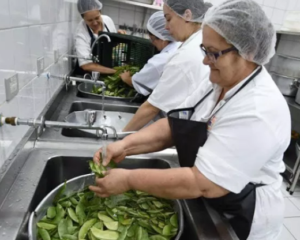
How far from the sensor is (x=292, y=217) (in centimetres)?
219

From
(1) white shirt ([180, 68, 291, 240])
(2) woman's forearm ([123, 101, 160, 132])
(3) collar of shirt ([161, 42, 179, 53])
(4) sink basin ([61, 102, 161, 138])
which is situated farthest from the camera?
(3) collar of shirt ([161, 42, 179, 53])

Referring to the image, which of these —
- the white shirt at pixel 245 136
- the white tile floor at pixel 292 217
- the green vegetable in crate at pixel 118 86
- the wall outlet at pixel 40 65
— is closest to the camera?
the white shirt at pixel 245 136

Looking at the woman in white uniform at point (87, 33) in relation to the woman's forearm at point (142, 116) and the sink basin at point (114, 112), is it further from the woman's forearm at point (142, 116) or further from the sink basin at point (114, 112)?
the woman's forearm at point (142, 116)

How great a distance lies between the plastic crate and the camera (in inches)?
75.0

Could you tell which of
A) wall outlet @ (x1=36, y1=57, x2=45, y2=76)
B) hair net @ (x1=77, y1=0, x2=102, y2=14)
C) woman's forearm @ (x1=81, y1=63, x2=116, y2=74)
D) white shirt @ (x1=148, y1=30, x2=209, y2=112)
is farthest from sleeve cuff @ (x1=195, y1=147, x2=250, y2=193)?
hair net @ (x1=77, y1=0, x2=102, y2=14)

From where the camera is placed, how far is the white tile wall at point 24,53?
0.68m

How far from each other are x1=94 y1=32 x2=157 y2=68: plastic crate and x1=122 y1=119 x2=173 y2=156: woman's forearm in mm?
1050

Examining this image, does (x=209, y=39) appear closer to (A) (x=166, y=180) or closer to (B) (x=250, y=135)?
(B) (x=250, y=135)

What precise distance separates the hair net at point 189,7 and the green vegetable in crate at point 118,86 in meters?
0.74

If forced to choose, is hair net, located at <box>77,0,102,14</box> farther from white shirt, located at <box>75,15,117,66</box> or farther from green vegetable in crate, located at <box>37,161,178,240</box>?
green vegetable in crate, located at <box>37,161,178,240</box>

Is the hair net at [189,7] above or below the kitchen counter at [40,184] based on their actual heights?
above

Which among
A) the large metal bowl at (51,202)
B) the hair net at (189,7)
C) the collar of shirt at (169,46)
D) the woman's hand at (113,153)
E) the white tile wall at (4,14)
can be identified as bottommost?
the large metal bowl at (51,202)

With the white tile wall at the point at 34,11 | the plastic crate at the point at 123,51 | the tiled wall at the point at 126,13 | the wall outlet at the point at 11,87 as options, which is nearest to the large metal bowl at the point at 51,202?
the wall outlet at the point at 11,87

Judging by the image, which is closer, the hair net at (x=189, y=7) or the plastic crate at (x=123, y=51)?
the hair net at (x=189, y=7)
